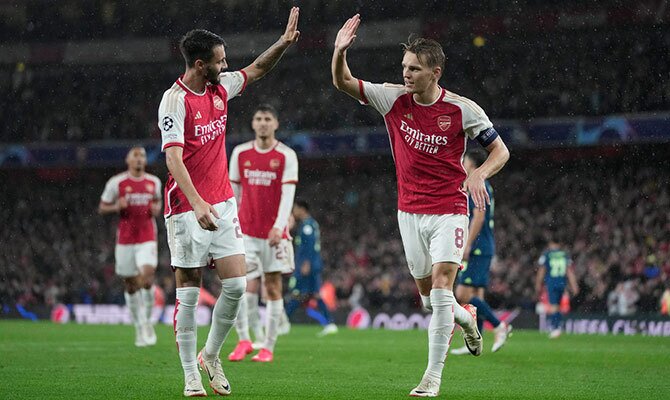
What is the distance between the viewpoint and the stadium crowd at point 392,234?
2453 cm

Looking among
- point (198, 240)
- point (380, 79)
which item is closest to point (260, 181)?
point (198, 240)

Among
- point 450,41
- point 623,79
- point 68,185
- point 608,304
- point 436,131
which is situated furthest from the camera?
point 68,185

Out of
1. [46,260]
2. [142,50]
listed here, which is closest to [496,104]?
[142,50]

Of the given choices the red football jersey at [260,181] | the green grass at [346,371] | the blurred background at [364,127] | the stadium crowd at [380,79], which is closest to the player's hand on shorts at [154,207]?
the green grass at [346,371]

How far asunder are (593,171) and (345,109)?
26.1 ft

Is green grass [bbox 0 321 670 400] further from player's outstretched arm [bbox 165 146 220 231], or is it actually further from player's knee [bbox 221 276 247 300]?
player's outstretched arm [bbox 165 146 220 231]

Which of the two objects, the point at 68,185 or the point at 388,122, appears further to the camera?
the point at 68,185

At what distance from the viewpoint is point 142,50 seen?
111 feet

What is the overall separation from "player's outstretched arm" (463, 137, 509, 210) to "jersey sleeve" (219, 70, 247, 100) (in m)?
1.82

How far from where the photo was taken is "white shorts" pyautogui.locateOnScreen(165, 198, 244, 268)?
22.7ft

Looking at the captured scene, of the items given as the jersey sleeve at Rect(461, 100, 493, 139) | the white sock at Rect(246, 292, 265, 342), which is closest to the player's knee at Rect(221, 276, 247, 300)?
the jersey sleeve at Rect(461, 100, 493, 139)

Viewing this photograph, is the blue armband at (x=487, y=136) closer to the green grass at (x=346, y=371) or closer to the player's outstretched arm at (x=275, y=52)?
the player's outstretched arm at (x=275, y=52)

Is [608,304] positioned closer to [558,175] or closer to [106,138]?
[558,175]

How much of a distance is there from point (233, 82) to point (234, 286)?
150 centimetres
